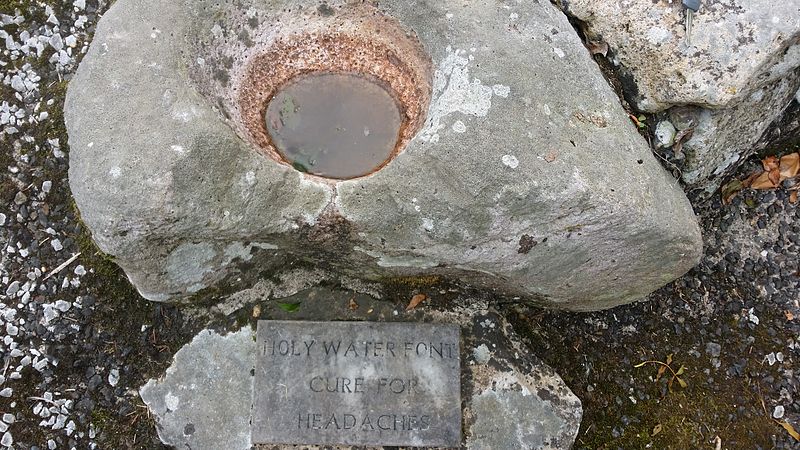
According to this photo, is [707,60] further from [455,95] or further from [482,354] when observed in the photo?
[482,354]

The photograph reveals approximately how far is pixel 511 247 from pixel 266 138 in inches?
54.1

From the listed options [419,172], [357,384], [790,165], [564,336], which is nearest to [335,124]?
[419,172]

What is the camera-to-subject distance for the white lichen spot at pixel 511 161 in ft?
8.32

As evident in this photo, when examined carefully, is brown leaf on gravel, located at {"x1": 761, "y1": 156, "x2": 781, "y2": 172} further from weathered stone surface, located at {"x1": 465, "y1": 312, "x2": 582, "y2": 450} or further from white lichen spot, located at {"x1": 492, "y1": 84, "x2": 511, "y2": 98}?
white lichen spot, located at {"x1": 492, "y1": 84, "x2": 511, "y2": 98}

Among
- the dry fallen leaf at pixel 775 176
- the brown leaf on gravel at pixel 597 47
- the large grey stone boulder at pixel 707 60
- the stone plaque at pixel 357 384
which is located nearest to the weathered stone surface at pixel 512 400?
the stone plaque at pixel 357 384

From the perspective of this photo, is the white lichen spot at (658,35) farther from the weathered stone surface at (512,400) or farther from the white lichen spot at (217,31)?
the white lichen spot at (217,31)

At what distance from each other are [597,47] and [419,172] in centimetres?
130

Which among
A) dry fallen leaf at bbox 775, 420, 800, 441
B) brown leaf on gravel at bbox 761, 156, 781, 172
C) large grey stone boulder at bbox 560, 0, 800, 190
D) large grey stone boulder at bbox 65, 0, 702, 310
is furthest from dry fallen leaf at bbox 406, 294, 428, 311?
brown leaf on gravel at bbox 761, 156, 781, 172

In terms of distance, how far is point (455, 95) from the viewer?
266cm

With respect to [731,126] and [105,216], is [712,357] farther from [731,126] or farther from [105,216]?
[105,216]

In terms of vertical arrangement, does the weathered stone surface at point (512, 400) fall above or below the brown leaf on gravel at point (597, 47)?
below

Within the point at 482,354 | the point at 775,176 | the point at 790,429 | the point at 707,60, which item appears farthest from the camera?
the point at 775,176

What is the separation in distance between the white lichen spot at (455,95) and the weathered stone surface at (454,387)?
1.06 meters

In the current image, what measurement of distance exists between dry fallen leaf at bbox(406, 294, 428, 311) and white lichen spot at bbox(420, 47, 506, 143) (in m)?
0.97
